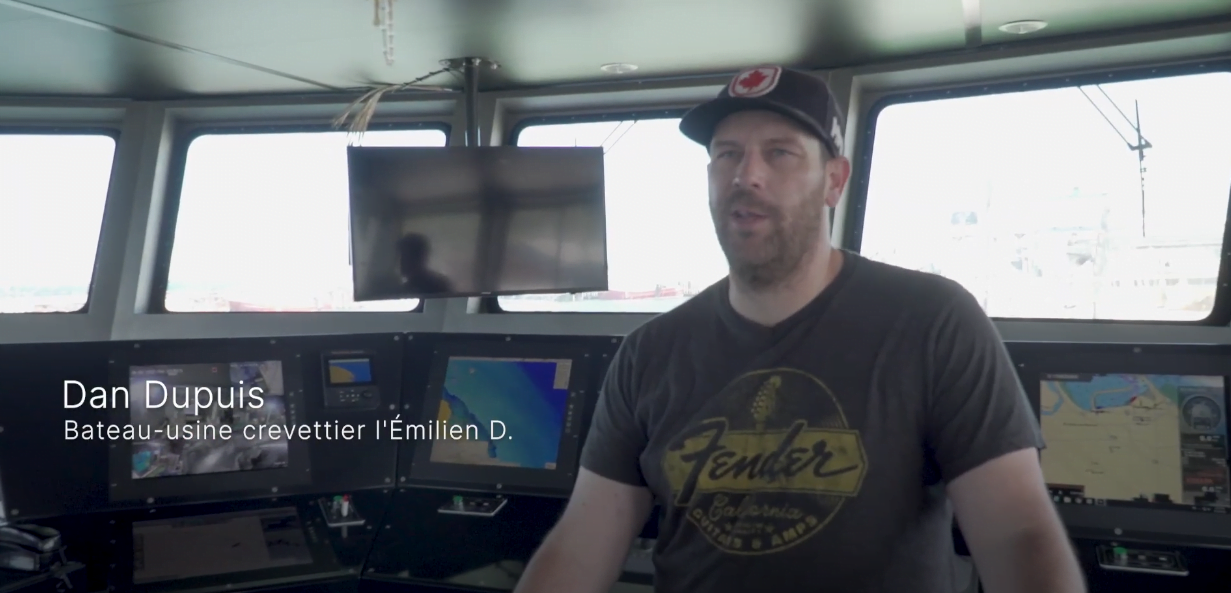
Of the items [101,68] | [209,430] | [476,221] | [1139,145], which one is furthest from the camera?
[101,68]

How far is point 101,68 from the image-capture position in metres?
3.34

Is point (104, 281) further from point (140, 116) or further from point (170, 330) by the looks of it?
point (140, 116)

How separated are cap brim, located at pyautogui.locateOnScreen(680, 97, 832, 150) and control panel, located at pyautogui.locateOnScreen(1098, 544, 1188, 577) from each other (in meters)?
1.01

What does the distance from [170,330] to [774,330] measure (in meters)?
3.20

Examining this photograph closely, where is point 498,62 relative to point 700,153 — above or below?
above

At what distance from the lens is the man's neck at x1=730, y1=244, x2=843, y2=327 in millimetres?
1482

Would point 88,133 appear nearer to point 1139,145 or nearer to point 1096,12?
point 1096,12

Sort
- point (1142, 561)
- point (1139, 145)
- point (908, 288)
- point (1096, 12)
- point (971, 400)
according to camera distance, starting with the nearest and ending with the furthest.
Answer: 1. point (971, 400)
2. point (908, 288)
3. point (1142, 561)
4. point (1096, 12)
5. point (1139, 145)

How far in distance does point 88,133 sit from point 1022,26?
3.66 meters

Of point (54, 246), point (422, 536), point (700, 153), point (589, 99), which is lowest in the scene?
point (422, 536)

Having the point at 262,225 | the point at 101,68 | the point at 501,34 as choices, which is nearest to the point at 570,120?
the point at 501,34

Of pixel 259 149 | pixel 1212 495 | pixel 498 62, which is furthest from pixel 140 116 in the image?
pixel 1212 495

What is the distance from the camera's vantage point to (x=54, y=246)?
13.4 feet

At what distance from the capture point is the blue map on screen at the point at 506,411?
235 centimetres
